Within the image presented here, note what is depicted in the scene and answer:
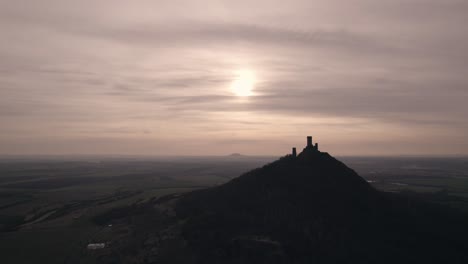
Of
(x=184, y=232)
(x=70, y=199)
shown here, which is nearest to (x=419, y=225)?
(x=184, y=232)

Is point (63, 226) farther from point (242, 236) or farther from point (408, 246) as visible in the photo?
point (408, 246)

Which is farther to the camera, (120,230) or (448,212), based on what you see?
(448,212)

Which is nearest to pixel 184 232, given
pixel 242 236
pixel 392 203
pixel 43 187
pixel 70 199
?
pixel 242 236

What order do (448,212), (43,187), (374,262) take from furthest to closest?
(43,187) < (448,212) < (374,262)

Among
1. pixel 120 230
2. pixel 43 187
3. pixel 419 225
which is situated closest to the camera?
pixel 419 225

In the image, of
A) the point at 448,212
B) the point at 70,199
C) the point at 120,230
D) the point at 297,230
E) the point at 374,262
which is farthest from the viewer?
the point at 70,199

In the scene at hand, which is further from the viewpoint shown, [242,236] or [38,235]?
[38,235]

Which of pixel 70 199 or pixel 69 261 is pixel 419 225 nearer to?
pixel 69 261

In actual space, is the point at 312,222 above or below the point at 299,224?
above

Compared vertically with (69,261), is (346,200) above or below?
above
